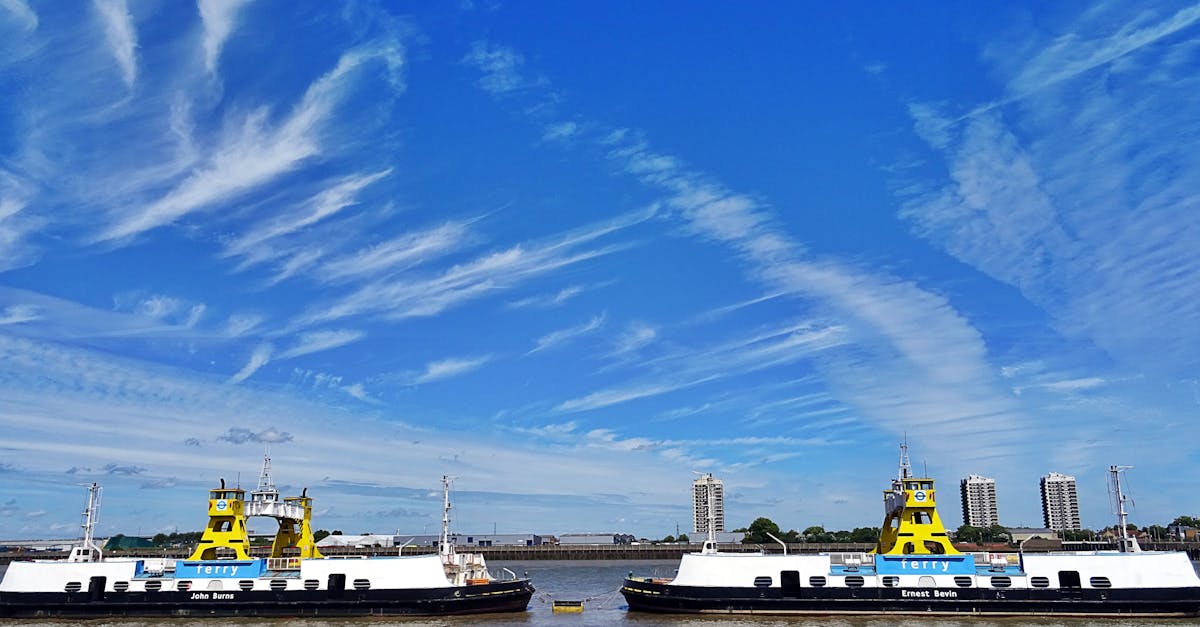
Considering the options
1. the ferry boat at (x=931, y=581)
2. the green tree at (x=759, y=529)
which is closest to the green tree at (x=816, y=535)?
the green tree at (x=759, y=529)

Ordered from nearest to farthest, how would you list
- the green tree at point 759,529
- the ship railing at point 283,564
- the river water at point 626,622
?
the river water at point 626,622 < the ship railing at point 283,564 < the green tree at point 759,529

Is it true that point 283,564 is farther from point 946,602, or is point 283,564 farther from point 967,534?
point 967,534

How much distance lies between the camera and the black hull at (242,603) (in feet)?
122

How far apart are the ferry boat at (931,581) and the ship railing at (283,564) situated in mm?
16864

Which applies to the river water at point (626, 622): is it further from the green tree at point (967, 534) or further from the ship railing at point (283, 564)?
the green tree at point (967, 534)

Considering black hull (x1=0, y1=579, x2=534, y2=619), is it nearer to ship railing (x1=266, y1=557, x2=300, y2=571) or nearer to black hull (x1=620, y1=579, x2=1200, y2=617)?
ship railing (x1=266, y1=557, x2=300, y2=571)

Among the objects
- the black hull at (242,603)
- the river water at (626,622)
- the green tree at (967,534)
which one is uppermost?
the green tree at (967,534)

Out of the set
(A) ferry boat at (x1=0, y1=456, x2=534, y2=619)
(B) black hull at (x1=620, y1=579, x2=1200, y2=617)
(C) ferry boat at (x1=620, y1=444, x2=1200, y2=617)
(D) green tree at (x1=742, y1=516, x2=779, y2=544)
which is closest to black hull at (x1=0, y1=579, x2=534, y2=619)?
(A) ferry boat at (x1=0, y1=456, x2=534, y2=619)

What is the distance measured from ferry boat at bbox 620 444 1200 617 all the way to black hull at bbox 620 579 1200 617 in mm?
43

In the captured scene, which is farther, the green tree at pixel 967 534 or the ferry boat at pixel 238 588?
the green tree at pixel 967 534

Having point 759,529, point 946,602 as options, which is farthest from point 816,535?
point 946,602

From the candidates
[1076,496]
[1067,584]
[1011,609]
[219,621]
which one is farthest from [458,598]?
[1076,496]

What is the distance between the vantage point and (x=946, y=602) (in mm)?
35594

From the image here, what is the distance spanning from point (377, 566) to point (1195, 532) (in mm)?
147906
